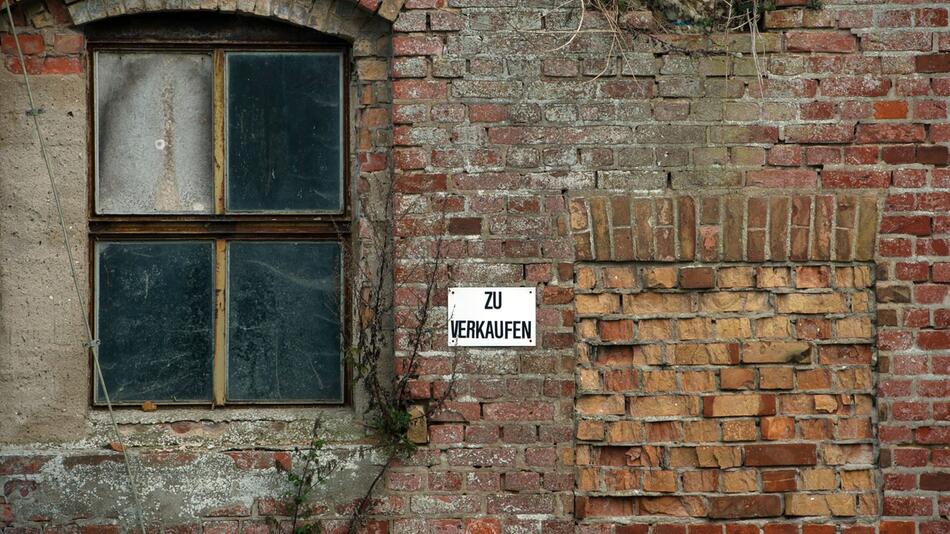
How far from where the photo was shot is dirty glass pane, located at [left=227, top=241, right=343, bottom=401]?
404cm

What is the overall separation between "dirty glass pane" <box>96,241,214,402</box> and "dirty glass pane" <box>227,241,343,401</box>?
11 centimetres

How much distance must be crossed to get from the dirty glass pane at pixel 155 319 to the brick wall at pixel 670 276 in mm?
301

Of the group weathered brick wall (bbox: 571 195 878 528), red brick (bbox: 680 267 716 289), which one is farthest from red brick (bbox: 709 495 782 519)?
red brick (bbox: 680 267 716 289)

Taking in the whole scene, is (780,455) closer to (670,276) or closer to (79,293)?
(670,276)

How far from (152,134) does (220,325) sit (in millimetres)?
798

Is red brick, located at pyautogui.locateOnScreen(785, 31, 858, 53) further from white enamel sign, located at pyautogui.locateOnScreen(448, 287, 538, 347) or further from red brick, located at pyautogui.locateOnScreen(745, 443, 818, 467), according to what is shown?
red brick, located at pyautogui.locateOnScreen(745, 443, 818, 467)

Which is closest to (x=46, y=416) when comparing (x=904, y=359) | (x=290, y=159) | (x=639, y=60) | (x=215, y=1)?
(x=290, y=159)

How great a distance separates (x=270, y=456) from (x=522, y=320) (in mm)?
1078

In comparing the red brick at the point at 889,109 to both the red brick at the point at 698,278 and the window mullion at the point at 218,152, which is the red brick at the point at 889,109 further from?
the window mullion at the point at 218,152

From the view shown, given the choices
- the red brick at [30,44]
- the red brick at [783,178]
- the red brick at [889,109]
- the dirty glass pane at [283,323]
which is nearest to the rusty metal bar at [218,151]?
the dirty glass pane at [283,323]

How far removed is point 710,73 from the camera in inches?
153

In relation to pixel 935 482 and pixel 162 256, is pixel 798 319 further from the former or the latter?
pixel 162 256

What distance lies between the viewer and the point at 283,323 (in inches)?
160

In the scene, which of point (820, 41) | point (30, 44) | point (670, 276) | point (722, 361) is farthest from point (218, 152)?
point (820, 41)
